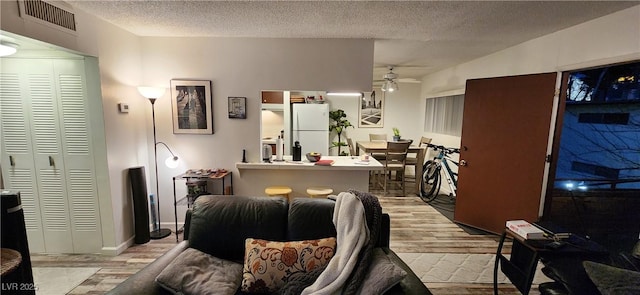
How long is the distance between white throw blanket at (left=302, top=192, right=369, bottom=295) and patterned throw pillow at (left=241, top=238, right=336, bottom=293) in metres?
0.10

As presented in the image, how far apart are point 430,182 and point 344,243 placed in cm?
398

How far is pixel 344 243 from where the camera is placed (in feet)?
4.93

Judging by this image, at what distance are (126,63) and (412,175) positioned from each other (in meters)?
5.92

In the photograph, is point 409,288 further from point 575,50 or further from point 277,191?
point 575,50

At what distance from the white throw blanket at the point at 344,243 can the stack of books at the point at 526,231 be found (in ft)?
3.94

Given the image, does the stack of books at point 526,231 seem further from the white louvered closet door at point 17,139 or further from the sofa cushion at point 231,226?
the white louvered closet door at point 17,139

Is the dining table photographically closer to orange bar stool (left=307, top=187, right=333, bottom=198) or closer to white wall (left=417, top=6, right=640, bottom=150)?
white wall (left=417, top=6, right=640, bottom=150)

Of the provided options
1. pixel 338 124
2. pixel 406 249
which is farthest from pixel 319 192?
pixel 338 124

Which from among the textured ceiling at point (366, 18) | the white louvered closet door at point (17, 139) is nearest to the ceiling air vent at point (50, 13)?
the textured ceiling at point (366, 18)

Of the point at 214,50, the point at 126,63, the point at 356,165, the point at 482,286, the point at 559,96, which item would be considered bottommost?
the point at 482,286

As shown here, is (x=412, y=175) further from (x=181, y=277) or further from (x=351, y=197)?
(x=181, y=277)

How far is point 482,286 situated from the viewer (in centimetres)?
229

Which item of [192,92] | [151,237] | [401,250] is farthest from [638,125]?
[151,237]

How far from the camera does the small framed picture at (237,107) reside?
319cm
